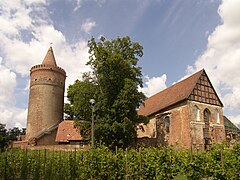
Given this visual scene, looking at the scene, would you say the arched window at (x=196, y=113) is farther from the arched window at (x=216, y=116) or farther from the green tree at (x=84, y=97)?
the green tree at (x=84, y=97)

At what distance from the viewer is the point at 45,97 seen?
133 ft

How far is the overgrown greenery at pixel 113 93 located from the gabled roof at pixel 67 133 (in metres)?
8.65

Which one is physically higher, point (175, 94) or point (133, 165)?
point (175, 94)

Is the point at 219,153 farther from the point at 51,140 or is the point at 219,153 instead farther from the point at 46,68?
the point at 46,68

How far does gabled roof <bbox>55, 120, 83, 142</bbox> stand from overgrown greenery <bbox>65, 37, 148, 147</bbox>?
8655 mm

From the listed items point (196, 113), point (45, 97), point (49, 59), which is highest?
point (49, 59)

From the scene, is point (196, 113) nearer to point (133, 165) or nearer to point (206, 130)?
point (206, 130)

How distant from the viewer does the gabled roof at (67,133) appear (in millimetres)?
34531

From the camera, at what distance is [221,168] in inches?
428

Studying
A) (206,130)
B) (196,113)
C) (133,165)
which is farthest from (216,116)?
(133,165)

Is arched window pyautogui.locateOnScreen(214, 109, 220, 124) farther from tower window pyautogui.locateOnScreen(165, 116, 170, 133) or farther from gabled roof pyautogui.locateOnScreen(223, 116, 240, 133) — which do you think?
A: gabled roof pyautogui.locateOnScreen(223, 116, 240, 133)

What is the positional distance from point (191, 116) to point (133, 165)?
17.6m

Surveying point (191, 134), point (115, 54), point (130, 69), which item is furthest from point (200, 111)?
point (115, 54)

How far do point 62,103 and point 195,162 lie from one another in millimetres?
34667
